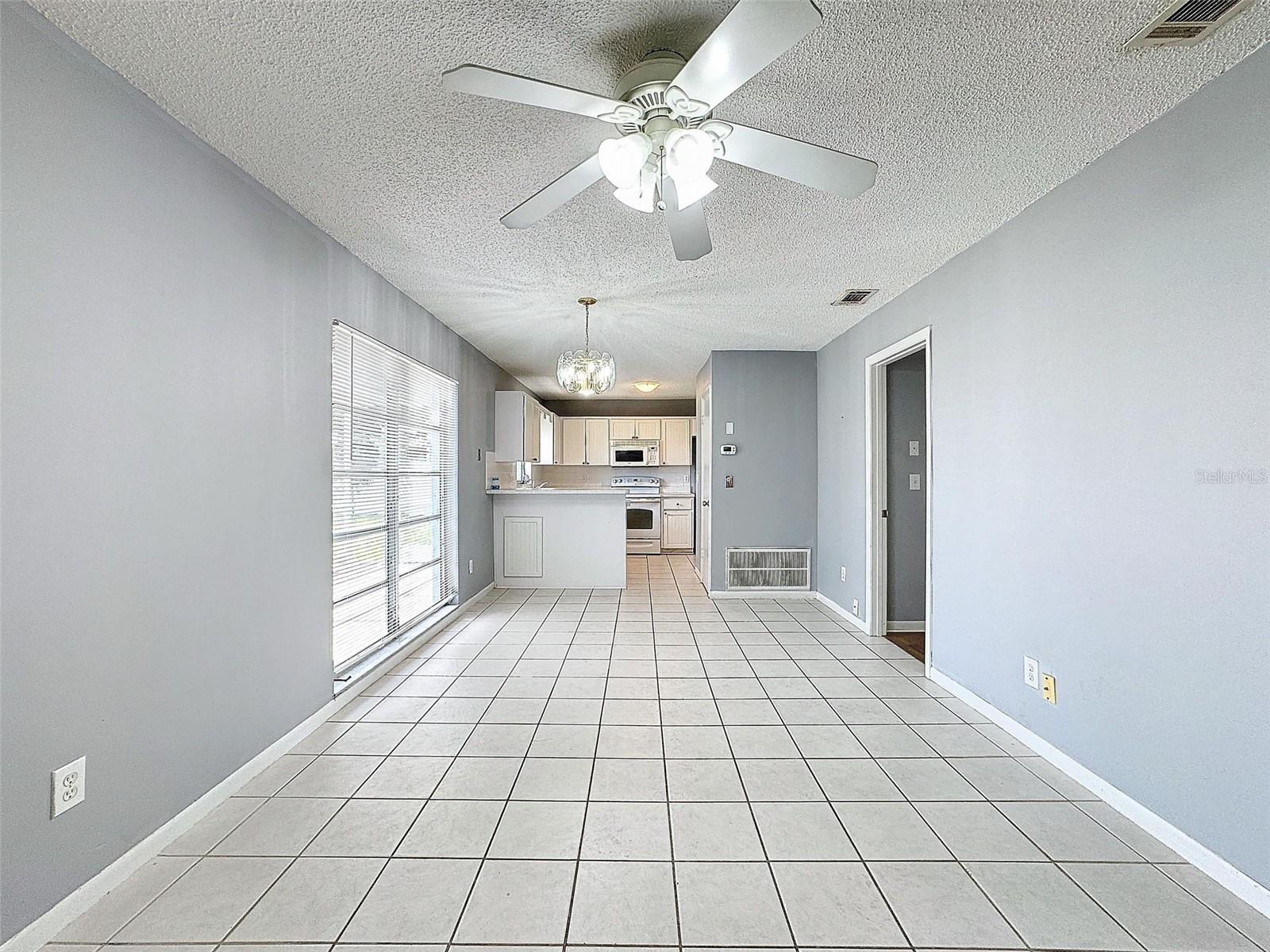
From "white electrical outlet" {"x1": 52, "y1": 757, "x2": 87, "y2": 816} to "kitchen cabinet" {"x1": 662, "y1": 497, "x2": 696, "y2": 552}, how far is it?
7549 millimetres

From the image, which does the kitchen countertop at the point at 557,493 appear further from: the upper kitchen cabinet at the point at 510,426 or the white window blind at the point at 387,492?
the white window blind at the point at 387,492

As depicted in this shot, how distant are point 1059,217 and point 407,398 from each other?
3572 millimetres

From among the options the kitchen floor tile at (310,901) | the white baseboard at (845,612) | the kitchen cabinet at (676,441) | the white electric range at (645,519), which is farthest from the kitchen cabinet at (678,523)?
the kitchen floor tile at (310,901)

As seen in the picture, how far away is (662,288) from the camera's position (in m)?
3.75

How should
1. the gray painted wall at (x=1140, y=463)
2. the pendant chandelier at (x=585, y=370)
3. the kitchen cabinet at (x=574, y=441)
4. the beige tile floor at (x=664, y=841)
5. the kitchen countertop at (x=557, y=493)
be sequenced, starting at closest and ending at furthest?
the beige tile floor at (x=664, y=841) → the gray painted wall at (x=1140, y=463) → the pendant chandelier at (x=585, y=370) → the kitchen countertop at (x=557, y=493) → the kitchen cabinet at (x=574, y=441)

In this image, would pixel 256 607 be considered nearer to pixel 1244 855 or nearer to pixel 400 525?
pixel 400 525

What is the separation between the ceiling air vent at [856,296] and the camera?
371 centimetres

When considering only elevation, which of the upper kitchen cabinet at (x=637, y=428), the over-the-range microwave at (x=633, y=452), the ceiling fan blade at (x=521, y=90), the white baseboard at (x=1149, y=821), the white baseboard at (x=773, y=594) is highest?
the ceiling fan blade at (x=521, y=90)

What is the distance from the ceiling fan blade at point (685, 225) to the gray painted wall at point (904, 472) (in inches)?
110

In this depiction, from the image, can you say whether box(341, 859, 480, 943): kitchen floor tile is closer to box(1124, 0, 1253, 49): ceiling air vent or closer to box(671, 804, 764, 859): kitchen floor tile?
box(671, 804, 764, 859): kitchen floor tile

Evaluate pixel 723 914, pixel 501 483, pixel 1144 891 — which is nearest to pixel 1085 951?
pixel 1144 891

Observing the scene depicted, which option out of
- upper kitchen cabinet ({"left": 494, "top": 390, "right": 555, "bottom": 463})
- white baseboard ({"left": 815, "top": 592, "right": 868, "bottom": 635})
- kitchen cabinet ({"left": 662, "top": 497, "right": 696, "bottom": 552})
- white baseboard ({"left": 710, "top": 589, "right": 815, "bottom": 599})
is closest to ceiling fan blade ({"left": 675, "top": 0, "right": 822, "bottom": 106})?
white baseboard ({"left": 815, "top": 592, "right": 868, "bottom": 635})

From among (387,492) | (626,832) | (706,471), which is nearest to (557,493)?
(706,471)

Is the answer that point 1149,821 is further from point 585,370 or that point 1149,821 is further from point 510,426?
point 510,426
